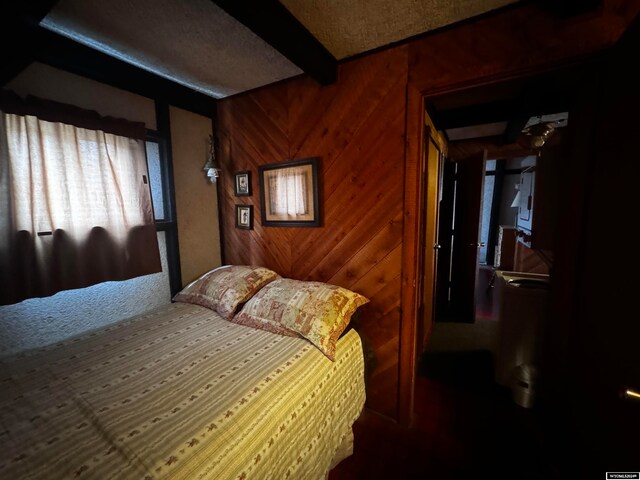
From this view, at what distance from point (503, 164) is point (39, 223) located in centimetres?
747

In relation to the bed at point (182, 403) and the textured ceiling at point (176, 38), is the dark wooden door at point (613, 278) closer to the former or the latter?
the bed at point (182, 403)

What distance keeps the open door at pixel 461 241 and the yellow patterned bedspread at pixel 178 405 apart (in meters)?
2.14

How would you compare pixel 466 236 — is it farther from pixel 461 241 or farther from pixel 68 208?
pixel 68 208

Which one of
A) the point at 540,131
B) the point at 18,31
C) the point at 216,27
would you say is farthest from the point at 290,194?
the point at 540,131

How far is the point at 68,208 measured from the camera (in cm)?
147

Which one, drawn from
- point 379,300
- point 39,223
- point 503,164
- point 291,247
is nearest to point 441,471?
point 379,300

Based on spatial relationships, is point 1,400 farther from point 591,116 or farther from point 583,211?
point 591,116

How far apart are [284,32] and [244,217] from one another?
143cm

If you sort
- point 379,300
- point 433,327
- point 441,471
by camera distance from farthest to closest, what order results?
point 433,327 → point 379,300 → point 441,471

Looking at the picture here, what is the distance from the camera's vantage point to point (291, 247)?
6.73 feet

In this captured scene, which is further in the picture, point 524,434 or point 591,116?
point 524,434

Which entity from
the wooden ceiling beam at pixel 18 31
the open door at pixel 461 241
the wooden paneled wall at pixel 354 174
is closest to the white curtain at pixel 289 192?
the wooden paneled wall at pixel 354 174

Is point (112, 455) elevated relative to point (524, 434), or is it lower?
elevated

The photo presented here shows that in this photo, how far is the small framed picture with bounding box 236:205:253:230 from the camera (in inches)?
88.2
